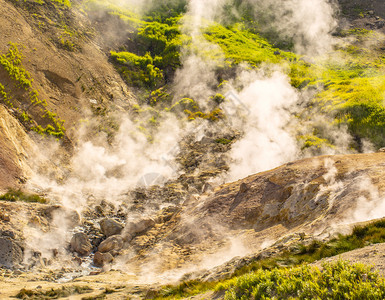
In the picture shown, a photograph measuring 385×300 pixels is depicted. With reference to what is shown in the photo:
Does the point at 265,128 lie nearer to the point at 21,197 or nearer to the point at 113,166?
the point at 113,166

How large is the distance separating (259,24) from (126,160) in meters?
45.8

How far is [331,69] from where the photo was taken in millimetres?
44875

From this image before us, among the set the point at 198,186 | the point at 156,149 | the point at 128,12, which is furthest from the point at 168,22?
the point at 198,186

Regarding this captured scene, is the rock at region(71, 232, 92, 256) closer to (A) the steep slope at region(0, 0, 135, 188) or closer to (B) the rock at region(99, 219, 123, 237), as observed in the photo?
(B) the rock at region(99, 219, 123, 237)

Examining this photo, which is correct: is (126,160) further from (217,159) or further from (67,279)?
(67,279)

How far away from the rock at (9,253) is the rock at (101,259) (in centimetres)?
331

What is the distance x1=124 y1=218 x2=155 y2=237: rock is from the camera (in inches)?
667

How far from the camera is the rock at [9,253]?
12460 millimetres

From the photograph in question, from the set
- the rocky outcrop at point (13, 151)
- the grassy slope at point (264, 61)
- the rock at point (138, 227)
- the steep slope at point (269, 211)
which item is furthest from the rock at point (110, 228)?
the grassy slope at point (264, 61)

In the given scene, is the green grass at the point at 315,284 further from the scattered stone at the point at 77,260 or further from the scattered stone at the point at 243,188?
the scattered stone at the point at 77,260

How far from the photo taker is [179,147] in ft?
97.3

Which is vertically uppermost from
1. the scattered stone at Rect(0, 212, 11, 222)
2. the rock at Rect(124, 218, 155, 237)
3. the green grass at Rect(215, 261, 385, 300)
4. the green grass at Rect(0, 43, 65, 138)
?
the green grass at Rect(0, 43, 65, 138)

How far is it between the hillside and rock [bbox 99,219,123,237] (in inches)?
2.2

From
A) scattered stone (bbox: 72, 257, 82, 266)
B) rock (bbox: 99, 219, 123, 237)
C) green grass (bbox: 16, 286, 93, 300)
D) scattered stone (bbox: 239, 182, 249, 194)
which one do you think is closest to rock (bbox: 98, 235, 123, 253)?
rock (bbox: 99, 219, 123, 237)
